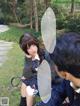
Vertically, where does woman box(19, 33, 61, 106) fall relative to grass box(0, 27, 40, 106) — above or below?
above

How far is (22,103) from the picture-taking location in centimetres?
420

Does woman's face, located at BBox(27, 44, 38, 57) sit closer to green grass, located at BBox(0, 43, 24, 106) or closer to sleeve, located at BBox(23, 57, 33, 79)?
sleeve, located at BBox(23, 57, 33, 79)

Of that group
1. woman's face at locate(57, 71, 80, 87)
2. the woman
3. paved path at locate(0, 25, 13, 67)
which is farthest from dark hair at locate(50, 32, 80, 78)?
paved path at locate(0, 25, 13, 67)

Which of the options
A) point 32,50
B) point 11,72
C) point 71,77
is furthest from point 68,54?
point 11,72

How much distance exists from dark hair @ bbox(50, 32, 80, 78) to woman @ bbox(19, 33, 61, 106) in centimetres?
194

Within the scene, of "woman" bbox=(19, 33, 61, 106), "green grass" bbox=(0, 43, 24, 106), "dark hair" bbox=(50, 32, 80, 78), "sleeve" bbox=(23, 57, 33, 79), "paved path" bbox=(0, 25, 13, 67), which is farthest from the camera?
"paved path" bbox=(0, 25, 13, 67)

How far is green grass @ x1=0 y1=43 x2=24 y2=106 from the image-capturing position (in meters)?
5.02

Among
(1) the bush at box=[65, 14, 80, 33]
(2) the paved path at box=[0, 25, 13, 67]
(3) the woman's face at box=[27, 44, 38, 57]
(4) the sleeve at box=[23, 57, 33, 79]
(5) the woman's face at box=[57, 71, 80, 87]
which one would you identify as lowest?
(1) the bush at box=[65, 14, 80, 33]

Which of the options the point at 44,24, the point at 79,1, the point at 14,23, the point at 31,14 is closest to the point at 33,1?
the point at 31,14

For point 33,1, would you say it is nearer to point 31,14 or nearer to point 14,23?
point 31,14

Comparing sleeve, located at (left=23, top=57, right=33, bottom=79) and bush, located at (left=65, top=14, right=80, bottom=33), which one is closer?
sleeve, located at (left=23, top=57, right=33, bottom=79)

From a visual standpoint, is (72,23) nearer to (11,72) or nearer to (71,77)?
(11,72)

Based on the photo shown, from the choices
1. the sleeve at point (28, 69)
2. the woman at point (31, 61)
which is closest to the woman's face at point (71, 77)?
the woman at point (31, 61)

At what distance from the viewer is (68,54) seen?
5.30ft
